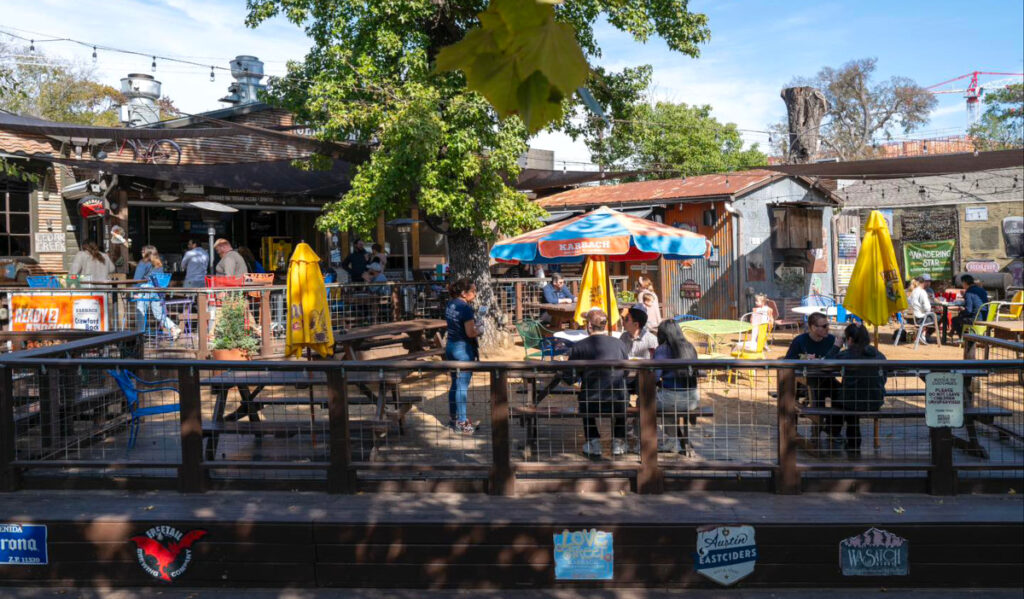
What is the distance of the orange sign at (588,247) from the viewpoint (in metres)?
9.06

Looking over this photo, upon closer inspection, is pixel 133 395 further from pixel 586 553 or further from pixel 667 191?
pixel 667 191

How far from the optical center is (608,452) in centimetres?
614

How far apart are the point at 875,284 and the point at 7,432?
29.6 feet

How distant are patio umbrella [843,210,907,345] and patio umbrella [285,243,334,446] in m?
6.50

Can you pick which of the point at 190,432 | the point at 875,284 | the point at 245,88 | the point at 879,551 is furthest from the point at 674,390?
the point at 245,88

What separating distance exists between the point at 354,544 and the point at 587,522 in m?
1.43

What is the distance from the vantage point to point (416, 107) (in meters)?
10.0

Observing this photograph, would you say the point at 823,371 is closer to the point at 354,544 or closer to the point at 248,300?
the point at 354,544

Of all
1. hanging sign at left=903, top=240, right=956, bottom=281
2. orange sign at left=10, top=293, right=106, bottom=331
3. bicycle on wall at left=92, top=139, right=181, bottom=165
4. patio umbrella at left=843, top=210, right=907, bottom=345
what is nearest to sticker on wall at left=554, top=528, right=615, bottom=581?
patio umbrella at left=843, top=210, right=907, bottom=345

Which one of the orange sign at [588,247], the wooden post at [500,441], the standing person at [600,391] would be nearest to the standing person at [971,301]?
the orange sign at [588,247]

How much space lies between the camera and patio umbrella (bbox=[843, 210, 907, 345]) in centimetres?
927

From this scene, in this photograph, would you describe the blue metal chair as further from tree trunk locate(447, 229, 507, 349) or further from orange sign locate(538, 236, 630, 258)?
tree trunk locate(447, 229, 507, 349)

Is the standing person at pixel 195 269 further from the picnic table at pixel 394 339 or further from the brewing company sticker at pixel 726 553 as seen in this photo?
the brewing company sticker at pixel 726 553

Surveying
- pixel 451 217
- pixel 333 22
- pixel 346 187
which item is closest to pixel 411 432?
pixel 451 217
